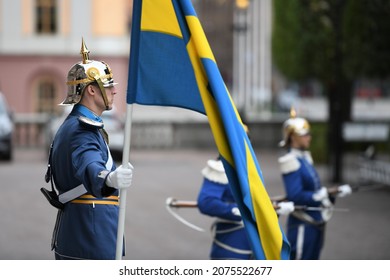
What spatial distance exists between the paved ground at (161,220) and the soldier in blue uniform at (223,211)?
4.83ft

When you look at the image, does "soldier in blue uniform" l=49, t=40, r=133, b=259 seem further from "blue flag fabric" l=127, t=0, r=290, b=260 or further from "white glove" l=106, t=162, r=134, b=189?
"white glove" l=106, t=162, r=134, b=189

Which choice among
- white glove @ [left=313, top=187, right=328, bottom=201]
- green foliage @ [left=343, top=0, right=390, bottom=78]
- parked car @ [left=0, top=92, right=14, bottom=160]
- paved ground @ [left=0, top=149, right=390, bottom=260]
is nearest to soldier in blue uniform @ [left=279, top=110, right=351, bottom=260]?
white glove @ [left=313, top=187, right=328, bottom=201]

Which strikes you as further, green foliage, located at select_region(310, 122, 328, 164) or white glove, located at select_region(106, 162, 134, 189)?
green foliage, located at select_region(310, 122, 328, 164)

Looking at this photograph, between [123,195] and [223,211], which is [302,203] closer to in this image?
[223,211]

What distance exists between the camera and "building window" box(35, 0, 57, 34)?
1496 inches

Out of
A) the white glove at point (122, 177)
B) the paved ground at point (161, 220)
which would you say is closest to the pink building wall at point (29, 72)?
the paved ground at point (161, 220)

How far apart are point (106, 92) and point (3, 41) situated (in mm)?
34439

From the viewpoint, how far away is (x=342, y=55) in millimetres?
20828

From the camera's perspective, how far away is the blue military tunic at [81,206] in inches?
211

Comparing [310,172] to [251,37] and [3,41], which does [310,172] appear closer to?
[3,41]

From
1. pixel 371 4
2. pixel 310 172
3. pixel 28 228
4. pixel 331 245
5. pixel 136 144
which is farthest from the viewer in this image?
pixel 136 144

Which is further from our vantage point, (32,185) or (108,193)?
(32,185)

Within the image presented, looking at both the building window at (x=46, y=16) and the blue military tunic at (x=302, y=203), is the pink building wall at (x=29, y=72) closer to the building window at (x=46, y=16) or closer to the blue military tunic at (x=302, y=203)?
the building window at (x=46, y=16)

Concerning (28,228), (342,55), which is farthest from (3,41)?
(28,228)
